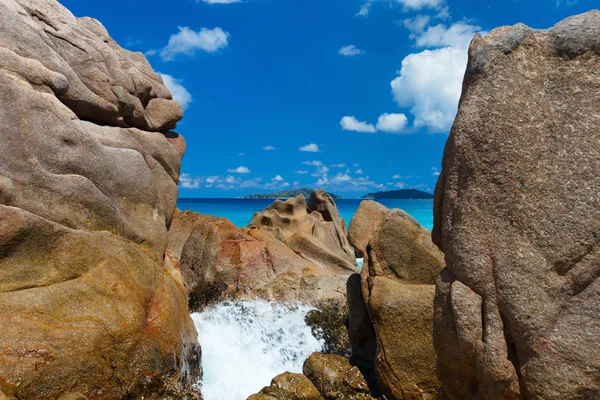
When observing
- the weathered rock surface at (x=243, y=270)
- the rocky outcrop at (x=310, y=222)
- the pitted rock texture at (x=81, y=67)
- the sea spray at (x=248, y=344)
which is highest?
the pitted rock texture at (x=81, y=67)

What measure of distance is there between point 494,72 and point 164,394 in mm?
6780

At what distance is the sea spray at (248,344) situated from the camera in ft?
34.8

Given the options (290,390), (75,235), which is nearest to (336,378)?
(290,390)

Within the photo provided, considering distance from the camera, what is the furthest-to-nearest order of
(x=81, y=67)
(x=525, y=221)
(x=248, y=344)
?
(x=248, y=344) → (x=81, y=67) → (x=525, y=221)

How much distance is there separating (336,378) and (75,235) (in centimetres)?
533

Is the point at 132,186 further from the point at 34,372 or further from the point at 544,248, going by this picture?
the point at 544,248

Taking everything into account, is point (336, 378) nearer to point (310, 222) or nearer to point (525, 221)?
point (525, 221)

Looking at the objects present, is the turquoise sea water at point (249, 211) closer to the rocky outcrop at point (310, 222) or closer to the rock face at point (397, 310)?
the rocky outcrop at point (310, 222)

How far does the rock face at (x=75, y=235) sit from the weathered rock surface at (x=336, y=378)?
241 cm

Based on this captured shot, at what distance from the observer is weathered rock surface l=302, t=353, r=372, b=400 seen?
29.0 ft

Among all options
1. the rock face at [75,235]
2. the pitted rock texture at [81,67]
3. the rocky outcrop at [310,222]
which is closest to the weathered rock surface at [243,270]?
the rock face at [75,235]

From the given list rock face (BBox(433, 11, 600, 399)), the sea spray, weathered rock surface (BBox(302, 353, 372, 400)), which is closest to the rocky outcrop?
the sea spray

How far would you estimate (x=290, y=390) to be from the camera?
8547mm

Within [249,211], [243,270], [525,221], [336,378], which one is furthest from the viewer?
[249,211]
